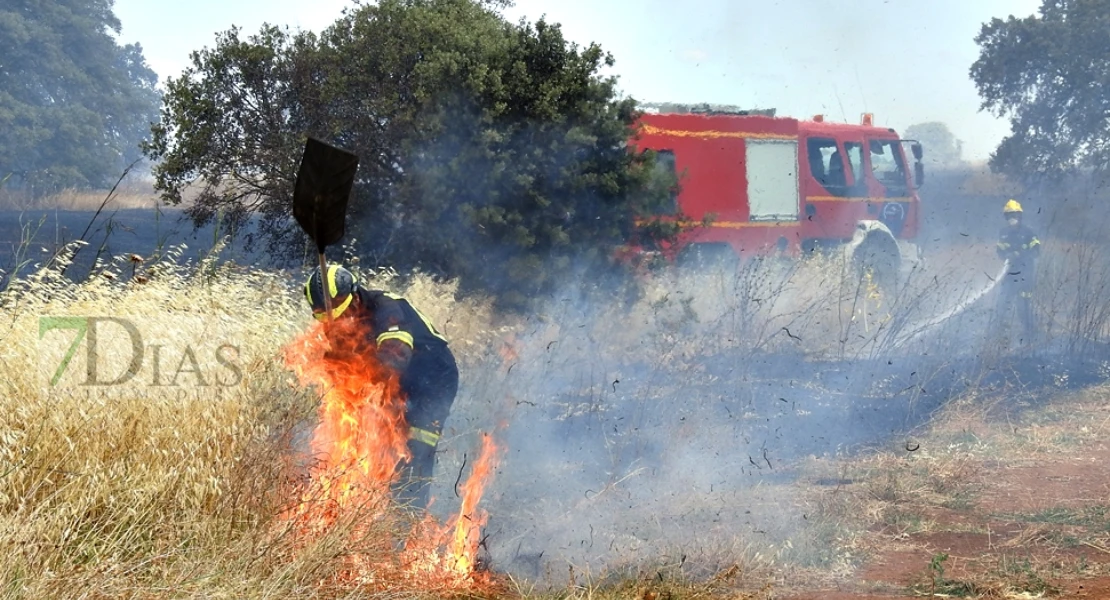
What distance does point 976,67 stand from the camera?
2573 cm

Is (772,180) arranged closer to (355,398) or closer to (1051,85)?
(355,398)

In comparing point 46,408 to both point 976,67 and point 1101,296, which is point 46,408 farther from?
point 976,67

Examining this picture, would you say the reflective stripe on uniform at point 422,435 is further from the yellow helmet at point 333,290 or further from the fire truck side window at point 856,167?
the fire truck side window at point 856,167

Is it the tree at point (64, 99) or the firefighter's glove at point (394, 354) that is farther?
the tree at point (64, 99)

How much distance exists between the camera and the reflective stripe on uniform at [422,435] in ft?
18.3

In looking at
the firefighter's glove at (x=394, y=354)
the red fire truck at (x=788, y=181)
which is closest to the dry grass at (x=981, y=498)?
the firefighter's glove at (x=394, y=354)

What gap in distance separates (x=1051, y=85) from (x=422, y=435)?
23.2 meters

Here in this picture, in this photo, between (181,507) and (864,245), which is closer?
(181,507)

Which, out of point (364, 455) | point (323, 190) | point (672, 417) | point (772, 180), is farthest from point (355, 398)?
point (772, 180)

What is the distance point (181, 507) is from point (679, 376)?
19.3 ft

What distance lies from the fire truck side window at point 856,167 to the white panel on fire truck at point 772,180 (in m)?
0.97

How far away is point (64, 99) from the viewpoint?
3241cm

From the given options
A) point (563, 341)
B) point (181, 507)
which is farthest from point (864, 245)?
point (181, 507)

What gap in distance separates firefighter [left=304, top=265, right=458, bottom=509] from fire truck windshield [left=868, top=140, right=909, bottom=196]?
36.2 feet
